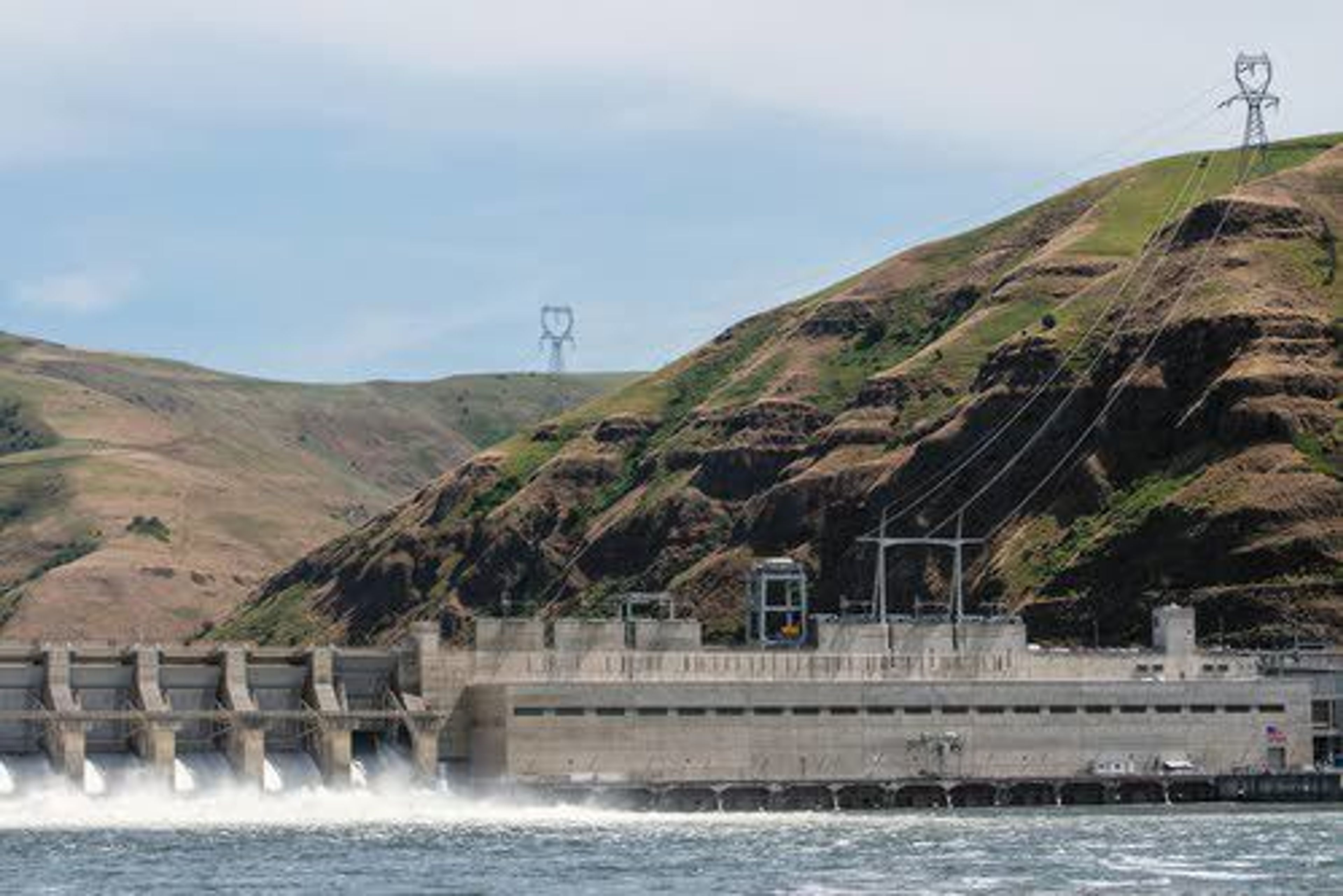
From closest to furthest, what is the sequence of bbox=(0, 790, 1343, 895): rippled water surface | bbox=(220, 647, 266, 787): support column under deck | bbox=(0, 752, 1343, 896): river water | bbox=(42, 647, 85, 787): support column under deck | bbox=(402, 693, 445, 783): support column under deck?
bbox=(0, 790, 1343, 895): rippled water surface → bbox=(0, 752, 1343, 896): river water → bbox=(42, 647, 85, 787): support column under deck → bbox=(220, 647, 266, 787): support column under deck → bbox=(402, 693, 445, 783): support column under deck

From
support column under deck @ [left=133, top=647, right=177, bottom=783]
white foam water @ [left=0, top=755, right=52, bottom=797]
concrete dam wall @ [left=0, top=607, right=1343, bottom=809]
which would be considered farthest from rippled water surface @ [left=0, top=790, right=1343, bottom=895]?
concrete dam wall @ [left=0, top=607, right=1343, bottom=809]

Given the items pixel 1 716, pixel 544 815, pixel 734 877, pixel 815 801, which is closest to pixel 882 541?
pixel 815 801

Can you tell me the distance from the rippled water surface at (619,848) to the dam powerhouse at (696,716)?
358 centimetres

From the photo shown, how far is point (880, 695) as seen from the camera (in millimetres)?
165500

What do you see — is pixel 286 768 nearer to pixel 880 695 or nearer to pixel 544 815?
pixel 544 815

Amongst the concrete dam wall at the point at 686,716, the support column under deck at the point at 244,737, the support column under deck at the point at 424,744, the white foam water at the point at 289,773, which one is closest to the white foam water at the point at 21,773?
the concrete dam wall at the point at 686,716

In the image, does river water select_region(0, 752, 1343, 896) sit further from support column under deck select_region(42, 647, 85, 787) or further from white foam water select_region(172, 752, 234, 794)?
support column under deck select_region(42, 647, 85, 787)

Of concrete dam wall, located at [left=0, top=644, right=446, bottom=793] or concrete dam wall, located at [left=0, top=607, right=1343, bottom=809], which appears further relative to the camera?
concrete dam wall, located at [left=0, top=607, right=1343, bottom=809]

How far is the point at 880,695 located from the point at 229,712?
38.8 metres

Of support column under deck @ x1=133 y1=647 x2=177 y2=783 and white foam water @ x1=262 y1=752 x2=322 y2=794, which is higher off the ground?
support column under deck @ x1=133 y1=647 x2=177 y2=783

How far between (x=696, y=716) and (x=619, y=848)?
111ft

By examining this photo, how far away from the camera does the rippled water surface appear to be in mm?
109562

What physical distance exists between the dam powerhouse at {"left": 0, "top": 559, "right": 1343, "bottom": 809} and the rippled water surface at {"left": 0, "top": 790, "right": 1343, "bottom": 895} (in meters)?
3.58

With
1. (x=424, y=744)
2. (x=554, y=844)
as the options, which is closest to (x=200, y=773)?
(x=424, y=744)
